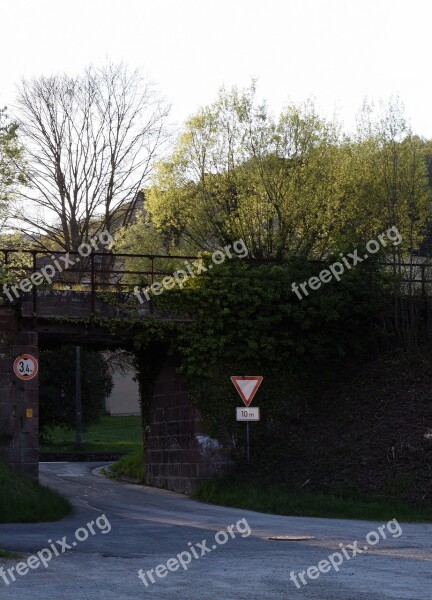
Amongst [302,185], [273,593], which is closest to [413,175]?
[302,185]

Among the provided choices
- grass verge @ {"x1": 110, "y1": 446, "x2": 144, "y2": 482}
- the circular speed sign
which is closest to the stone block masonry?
grass verge @ {"x1": 110, "y1": 446, "x2": 144, "y2": 482}

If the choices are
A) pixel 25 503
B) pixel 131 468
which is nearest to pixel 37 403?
pixel 25 503

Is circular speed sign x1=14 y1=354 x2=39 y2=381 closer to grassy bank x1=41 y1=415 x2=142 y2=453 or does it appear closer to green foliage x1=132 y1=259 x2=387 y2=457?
green foliage x1=132 y1=259 x2=387 y2=457

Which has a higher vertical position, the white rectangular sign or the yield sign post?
the yield sign post

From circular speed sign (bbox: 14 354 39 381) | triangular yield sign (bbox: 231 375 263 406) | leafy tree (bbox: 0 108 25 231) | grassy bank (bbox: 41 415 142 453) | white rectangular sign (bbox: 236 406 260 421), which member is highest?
leafy tree (bbox: 0 108 25 231)

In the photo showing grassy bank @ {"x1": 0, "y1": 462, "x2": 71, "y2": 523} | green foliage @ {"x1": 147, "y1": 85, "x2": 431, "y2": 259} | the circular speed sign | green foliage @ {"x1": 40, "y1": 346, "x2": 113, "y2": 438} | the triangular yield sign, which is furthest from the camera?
green foliage @ {"x1": 40, "y1": 346, "x2": 113, "y2": 438}

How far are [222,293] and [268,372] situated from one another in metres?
2.49

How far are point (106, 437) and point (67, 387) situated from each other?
35.1 feet

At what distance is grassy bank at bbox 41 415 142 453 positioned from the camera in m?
52.4

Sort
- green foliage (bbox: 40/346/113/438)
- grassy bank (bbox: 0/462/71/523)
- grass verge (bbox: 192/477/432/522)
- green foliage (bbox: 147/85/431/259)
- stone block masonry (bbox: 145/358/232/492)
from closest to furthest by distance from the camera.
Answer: grassy bank (bbox: 0/462/71/523), grass verge (bbox: 192/477/432/522), stone block masonry (bbox: 145/358/232/492), green foliage (bbox: 147/85/431/259), green foliage (bbox: 40/346/113/438)

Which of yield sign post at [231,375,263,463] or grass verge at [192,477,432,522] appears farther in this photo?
yield sign post at [231,375,263,463]

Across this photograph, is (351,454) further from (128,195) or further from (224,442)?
(128,195)

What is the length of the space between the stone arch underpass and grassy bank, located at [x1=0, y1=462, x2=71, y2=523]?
10.0ft

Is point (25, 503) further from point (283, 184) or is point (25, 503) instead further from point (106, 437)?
point (106, 437)
